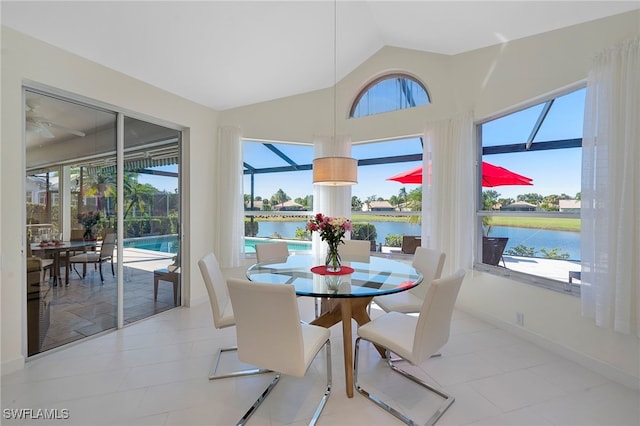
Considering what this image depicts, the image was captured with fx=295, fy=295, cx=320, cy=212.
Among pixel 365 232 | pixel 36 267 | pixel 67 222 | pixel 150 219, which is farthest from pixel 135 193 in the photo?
pixel 365 232

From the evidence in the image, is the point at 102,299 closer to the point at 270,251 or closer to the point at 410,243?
the point at 270,251

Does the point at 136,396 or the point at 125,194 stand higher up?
the point at 125,194

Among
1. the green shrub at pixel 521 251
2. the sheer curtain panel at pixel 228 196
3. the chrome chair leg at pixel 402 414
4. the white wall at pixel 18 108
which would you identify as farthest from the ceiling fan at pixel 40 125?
the green shrub at pixel 521 251

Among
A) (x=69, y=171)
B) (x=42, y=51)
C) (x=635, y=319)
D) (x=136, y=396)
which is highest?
(x=42, y=51)

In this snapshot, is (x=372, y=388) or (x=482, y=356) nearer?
(x=372, y=388)

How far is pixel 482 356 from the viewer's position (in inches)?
102

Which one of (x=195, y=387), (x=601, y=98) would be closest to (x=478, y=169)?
(x=601, y=98)

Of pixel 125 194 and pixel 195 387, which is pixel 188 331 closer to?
pixel 195 387

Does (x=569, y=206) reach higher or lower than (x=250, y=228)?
higher

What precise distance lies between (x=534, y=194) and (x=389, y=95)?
7.58ft

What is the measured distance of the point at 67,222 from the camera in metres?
2.76

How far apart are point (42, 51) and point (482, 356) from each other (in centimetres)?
457

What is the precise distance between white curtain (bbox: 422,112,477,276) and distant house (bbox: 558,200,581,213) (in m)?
0.86

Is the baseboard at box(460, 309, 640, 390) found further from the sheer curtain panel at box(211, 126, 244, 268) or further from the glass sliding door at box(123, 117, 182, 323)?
the glass sliding door at box(123, 117, 182, 323)
